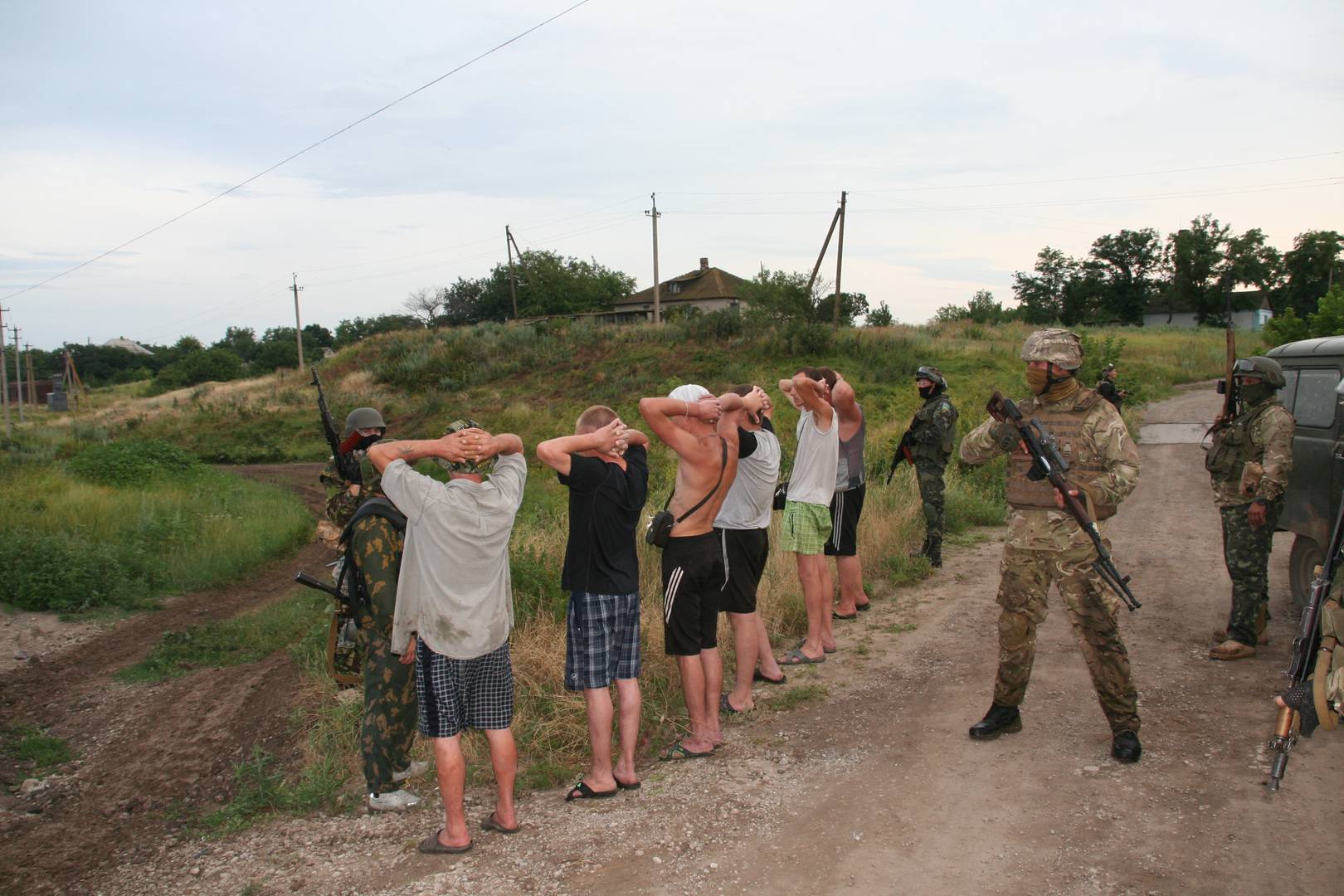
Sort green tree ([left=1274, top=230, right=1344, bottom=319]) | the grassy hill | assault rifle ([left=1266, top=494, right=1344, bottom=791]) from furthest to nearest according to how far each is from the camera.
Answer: green tree ([left=1274, top=230, right=1344, bottom=319]), the grassy hill, assault rifle ([left=1266, top=494, right=1344, bottom=791])

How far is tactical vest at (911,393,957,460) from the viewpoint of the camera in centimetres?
859

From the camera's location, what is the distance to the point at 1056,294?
6806 centimetres

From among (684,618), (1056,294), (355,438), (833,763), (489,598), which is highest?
(1056,294)

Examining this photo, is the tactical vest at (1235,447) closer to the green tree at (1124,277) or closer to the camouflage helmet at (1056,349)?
the camouflage helmet at (1056,349)

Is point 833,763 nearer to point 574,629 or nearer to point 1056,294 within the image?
point 574,629

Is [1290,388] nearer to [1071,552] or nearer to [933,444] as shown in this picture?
[933,444]

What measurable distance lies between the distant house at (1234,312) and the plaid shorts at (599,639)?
174 ft

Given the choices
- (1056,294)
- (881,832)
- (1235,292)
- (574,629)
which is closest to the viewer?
(881,832)

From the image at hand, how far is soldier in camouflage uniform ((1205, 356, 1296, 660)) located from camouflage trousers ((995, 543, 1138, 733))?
1.97 metres

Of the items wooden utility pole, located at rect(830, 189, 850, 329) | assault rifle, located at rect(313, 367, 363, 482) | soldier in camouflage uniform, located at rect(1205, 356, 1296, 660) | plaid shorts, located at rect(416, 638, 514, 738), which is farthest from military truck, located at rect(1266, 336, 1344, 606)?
wooden utility pole, located at rect(830, 189, 850, 329)

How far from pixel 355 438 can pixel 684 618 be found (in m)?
2.04

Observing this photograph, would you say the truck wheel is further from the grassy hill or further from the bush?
the bush

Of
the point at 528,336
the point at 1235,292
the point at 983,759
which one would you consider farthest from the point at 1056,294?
the point at 983,759

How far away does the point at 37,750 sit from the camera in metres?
5.95
